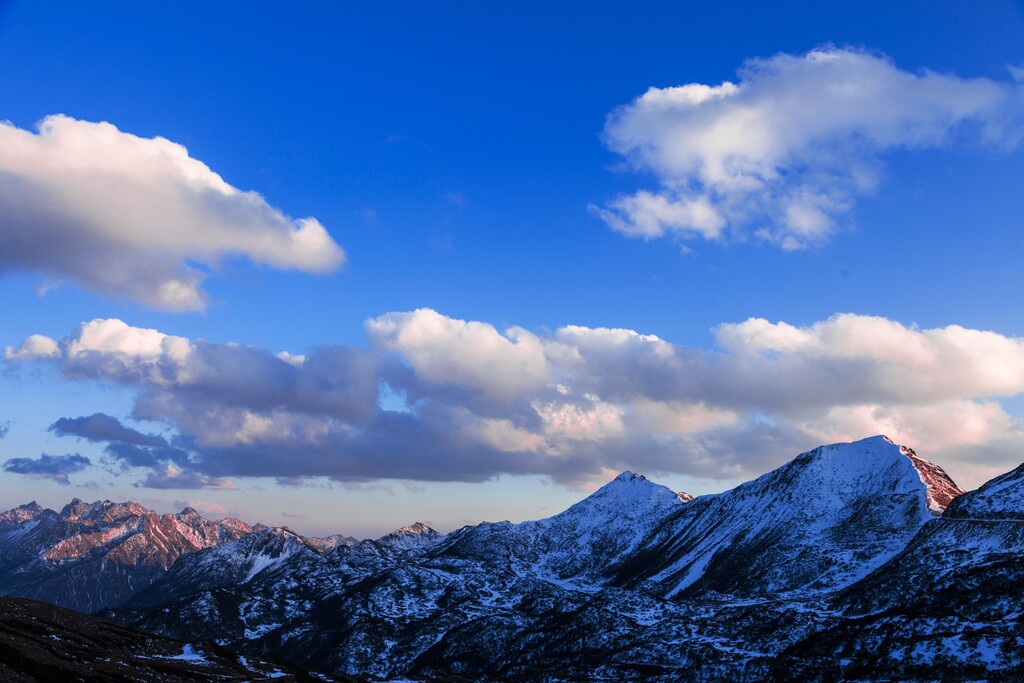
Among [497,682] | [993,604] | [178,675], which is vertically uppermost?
[993,604]

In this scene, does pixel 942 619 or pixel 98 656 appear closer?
pixel 98 656

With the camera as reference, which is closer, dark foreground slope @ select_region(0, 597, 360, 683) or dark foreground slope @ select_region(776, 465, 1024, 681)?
dark foreground slope @ select_region(0, 597, 360, 683)

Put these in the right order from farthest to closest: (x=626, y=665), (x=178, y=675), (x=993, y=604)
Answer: (x=626, y=665) < (x=993, y=604) < (x=178, y=675)

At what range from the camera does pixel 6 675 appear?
86.5 metres

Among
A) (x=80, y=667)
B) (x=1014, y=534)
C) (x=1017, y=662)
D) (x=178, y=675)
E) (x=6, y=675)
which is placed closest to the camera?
(x=6, y=675)

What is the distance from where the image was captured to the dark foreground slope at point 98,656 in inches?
3866

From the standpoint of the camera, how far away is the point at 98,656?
12006cm

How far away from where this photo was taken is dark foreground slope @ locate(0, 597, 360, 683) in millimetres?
98188

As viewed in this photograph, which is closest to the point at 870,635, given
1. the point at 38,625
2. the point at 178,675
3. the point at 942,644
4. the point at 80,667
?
the point at 942,644

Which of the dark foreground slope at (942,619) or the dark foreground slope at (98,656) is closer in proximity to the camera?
the dark foreground slope at (98,656)

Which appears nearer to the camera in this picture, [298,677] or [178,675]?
[178,675]

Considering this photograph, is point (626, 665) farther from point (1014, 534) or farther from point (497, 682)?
point (1014, 534)

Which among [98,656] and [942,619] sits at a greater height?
[942,619]

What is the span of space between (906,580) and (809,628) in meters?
27.9
